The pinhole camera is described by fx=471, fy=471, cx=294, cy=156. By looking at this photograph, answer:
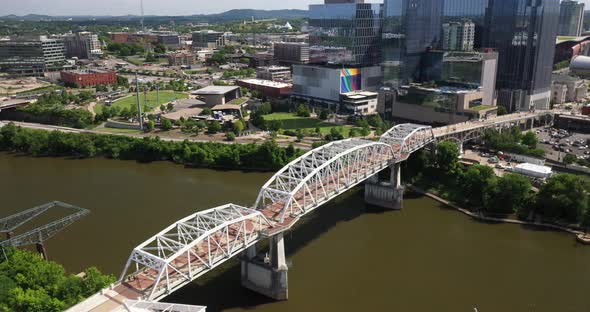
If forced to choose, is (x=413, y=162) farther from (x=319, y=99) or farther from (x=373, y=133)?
(x=319, y=99)

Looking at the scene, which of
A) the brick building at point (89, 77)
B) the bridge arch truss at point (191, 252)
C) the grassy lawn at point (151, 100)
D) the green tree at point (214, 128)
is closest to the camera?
the bridge arch truss at point (191, 252)

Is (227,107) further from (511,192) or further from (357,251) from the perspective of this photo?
(511,192)

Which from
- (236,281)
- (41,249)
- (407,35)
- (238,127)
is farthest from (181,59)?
(236,281)

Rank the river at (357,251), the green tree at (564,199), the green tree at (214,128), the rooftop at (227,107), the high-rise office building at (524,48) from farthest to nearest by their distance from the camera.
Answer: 1. the rooftop at (227,107)
2. the high-rise office building at (524,48)
3. the green tree at (214,128)
4. the green tree at (564,199)
5. the river at (357,251)

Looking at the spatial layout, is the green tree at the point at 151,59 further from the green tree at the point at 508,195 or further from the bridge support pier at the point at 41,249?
the green tree at the point at 508,195

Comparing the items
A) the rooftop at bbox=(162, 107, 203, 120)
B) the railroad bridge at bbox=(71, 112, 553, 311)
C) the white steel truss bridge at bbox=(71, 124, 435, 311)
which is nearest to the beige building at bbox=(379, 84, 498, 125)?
the railroad bridge at bbox=(71, 112, 553, 311)

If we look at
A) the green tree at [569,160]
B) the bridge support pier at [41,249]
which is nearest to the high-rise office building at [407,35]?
the green tree at [569,160]

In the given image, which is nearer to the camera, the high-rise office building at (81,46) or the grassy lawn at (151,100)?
the grassy lawn at (151,100)

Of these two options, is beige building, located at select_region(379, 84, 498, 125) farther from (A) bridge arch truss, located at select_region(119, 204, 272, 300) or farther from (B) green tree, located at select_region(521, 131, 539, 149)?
(A) bridge arch truss, located at select_region(119, 204, 272, 300)
